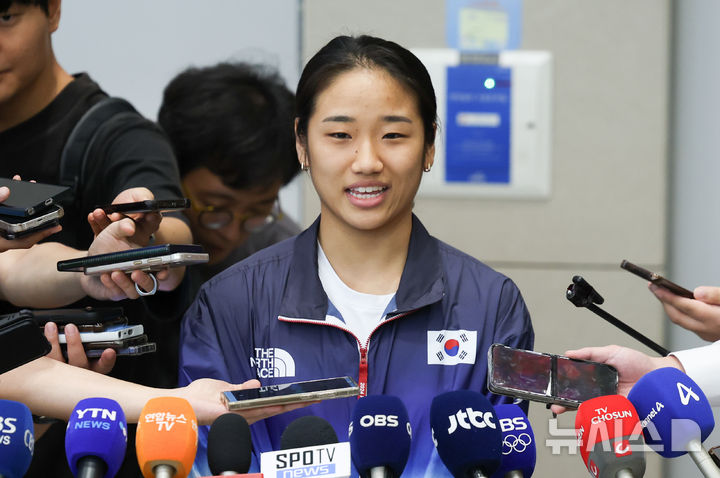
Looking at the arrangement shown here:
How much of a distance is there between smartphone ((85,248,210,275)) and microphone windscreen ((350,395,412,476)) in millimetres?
469

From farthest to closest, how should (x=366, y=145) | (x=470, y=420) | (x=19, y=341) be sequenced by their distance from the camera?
(x=366, y=145)
(x=19, y=341)
(x=470, y=420)

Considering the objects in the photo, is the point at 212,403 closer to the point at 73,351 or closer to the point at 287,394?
the point at 287,394

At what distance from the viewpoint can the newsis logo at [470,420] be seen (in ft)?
3.98

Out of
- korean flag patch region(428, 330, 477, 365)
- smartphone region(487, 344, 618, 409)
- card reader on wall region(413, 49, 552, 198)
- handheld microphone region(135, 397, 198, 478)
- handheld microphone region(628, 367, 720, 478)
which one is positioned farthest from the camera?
card reader on wall region(413, 49, 552, 198)

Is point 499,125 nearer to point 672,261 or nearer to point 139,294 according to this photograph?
point 672,261

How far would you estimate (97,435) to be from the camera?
114 cm

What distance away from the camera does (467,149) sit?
3035mm

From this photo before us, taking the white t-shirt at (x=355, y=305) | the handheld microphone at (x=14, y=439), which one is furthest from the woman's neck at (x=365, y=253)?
the handheld microphone at (x=14, y=439)

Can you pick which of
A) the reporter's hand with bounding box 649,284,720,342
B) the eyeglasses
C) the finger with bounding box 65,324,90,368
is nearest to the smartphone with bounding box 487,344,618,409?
the reporter's hand with bounding box 649,284,720,342

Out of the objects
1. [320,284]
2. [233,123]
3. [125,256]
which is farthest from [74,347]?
[233,123]

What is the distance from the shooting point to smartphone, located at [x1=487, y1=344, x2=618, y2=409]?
146cm

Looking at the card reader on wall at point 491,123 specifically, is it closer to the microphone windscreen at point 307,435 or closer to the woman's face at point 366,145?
the woman's face at point 366,145

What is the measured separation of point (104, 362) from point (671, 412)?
3.23 ft

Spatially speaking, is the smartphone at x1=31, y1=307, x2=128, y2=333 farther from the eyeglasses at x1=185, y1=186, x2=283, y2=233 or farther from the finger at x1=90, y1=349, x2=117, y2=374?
the eyeglasses at x1=185, y1=186, x2=283, y2=233
